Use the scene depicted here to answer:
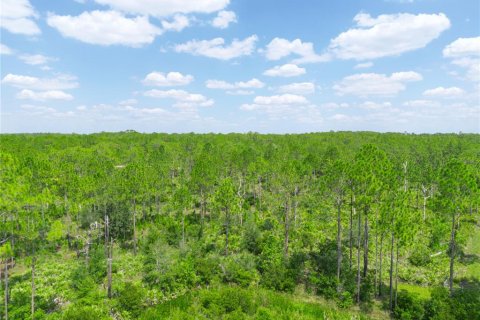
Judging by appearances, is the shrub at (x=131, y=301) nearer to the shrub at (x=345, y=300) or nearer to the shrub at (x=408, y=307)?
the shrub at (x=345, y=300)

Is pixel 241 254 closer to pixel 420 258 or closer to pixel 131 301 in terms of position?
pixel 131 301

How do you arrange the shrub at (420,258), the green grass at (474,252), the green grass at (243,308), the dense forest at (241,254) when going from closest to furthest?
the dense forest at (241,254), the green grass at (243,308), the green grass at (474,252), the shrub at (420,258)

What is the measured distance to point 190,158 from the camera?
73.4 meters

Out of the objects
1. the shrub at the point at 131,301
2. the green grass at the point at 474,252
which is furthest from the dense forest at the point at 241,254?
the green grass at the point at 474,252

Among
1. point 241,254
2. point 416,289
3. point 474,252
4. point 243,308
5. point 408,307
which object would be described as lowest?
point 243,308

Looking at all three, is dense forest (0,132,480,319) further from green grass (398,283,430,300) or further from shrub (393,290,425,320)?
green grass (398,283,430,300)

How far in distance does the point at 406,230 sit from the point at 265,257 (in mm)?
15444

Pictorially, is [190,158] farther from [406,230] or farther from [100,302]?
[406,230]

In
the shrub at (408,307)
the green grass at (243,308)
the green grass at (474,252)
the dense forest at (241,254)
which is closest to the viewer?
the shrub at (408,307)

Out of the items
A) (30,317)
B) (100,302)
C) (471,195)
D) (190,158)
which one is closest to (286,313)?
(100,302)

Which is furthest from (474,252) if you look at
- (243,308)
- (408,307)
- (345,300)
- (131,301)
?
(131,301)

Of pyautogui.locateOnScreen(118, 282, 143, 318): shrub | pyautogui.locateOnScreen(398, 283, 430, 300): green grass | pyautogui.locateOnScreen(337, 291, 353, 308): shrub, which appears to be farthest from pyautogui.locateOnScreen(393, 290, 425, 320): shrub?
pyautogui.locateOnScreen(118, 282, 143, 318): shrub

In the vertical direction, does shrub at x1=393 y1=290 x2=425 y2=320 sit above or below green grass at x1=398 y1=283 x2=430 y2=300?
above

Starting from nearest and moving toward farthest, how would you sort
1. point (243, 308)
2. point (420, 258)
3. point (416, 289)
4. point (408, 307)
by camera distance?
1. point (408, 307)
2. point (243, 308)
3. point (416, 289)
4. point (420, 258)
